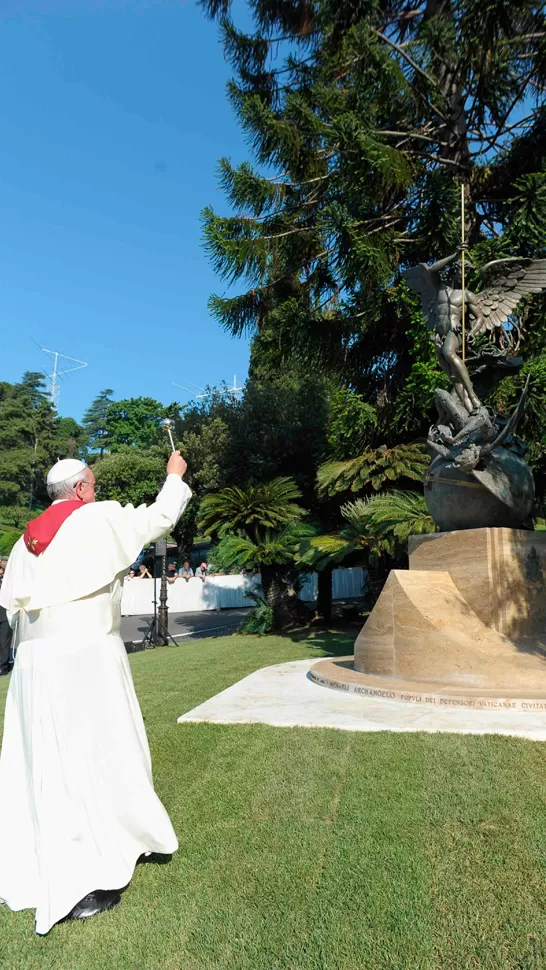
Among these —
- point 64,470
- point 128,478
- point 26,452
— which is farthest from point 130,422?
point 64,470

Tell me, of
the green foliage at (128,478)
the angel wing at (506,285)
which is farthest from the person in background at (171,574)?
the angel wing at (506,285)

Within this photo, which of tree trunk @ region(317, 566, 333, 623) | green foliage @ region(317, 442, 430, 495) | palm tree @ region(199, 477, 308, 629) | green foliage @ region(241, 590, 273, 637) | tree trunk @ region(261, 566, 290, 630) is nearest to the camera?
green foliage @ region(317, 442, 430, 495)

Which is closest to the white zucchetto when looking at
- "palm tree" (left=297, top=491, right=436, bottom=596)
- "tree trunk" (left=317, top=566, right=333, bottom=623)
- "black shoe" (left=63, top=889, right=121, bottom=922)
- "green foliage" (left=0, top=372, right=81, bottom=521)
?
"black shoe" (left=63, top=889, right=121, bottom=922)

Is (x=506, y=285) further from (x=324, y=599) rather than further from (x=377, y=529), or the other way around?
(x=324, y=599)

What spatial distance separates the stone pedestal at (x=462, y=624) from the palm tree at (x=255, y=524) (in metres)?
6.56

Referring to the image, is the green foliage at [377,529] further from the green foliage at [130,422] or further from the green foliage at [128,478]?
the green foliage at [130,422]

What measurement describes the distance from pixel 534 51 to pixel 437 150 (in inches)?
94.6

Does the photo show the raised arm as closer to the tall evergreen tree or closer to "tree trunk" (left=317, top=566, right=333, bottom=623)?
the tall evergreen tree

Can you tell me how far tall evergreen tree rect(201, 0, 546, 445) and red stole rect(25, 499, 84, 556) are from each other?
9.72 meters

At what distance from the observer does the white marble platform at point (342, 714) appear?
5113mm

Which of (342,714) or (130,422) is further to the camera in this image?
(130,422)

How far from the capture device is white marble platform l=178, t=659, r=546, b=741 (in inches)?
201

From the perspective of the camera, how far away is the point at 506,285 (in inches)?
358

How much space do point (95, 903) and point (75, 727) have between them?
28.7 inches
